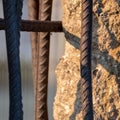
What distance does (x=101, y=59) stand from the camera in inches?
30.7

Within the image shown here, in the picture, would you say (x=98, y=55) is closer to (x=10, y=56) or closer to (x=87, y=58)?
(x=87, y=58)

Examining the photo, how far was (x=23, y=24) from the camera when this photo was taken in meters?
0.78

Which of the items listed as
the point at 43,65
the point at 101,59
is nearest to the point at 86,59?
the point at 101,59

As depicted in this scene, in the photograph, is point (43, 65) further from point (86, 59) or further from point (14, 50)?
point (14, 50)

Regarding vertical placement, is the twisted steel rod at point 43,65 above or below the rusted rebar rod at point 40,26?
below

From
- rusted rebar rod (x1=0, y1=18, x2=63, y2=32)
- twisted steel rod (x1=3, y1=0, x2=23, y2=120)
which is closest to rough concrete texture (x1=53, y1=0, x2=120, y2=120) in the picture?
rusted rebar rod (x1=0, y1=18, x2=63, y2=32)

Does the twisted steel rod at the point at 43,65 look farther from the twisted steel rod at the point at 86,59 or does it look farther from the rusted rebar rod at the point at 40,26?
the twisted steel rod at the point at 86,59

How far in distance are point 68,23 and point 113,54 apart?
101 millimetres

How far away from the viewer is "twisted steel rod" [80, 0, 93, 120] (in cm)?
69

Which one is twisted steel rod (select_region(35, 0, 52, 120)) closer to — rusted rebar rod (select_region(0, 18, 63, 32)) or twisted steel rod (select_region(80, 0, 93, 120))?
rusted rebar rod (select_region(0, 18, 63, 32))

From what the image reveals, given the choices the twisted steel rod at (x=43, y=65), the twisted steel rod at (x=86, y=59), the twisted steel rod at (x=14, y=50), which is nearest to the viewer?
the twisted steel rod at (x=14, y=50)

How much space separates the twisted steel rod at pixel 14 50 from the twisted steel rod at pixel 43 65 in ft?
1.05

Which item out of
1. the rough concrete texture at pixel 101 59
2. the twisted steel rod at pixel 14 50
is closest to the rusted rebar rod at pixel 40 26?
the rough concrete texture at pixel 101 59

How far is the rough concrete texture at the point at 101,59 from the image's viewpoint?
775 millimetres
